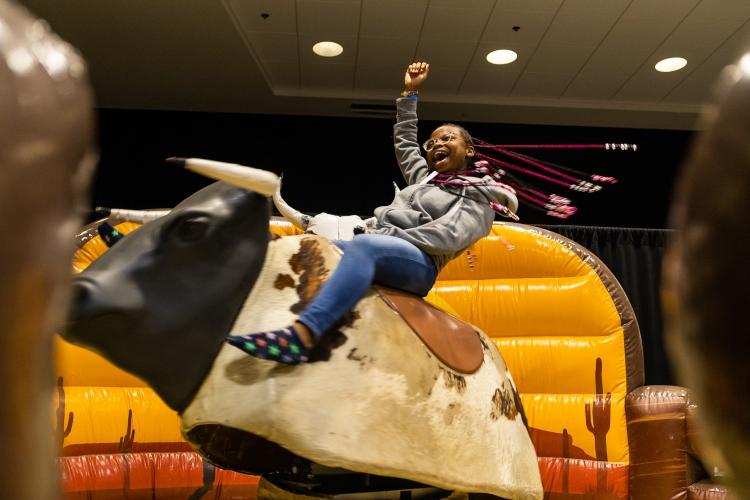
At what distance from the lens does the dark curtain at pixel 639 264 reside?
4.73 meters

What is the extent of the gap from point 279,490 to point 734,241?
1277mm

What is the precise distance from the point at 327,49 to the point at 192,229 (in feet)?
11.0

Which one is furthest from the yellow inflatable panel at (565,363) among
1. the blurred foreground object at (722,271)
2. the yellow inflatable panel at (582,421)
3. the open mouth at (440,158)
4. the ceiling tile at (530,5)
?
the blurred foreground object at (722,271)

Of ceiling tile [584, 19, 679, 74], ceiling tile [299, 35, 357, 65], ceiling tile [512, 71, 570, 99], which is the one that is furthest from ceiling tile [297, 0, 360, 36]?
ceiling tile [584, 19, 679, 74]

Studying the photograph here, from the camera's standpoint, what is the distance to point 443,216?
1.72m

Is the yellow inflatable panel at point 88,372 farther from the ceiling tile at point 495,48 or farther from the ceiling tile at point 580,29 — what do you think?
the ceiling tile at point 580,29

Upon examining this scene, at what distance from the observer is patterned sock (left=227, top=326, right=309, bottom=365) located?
1164 millimetres

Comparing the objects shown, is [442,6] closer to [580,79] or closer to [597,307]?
[580,79]

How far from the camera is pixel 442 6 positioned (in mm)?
3934

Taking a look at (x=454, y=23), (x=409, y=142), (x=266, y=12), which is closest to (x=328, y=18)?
(x=266, y=12)

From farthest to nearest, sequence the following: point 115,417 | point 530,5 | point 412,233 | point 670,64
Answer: point 670,64, point 530,5, point 115,417, point 412,233

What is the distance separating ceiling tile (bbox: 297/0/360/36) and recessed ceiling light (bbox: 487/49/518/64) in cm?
87

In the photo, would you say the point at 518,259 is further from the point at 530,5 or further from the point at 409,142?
the point at 530,5

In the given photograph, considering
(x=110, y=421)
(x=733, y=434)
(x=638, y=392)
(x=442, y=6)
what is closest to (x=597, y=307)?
(x=638, y=392)
